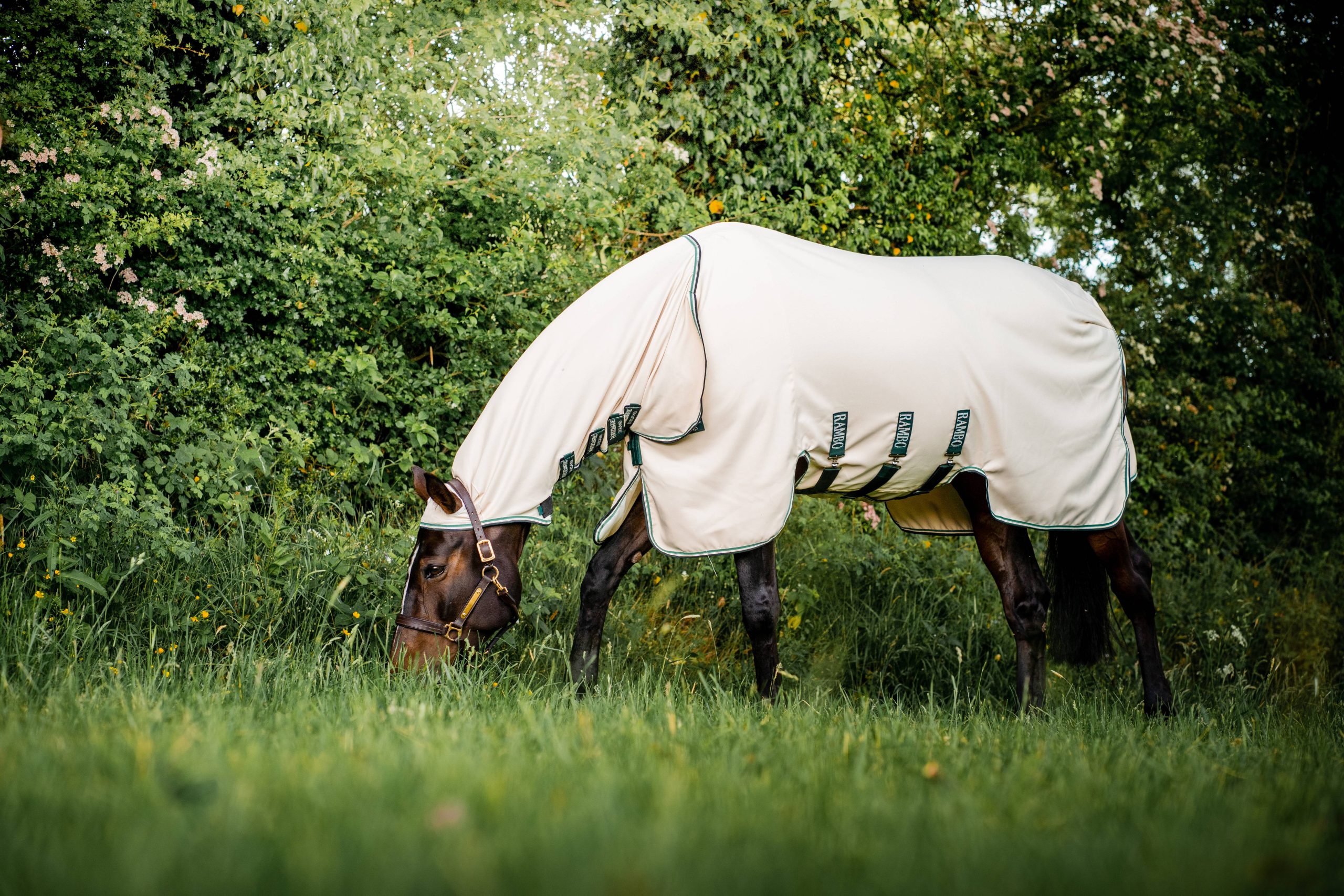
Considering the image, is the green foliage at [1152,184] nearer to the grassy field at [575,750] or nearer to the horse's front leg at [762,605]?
the grassy field at [575,750]

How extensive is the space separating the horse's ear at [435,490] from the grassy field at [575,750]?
21.4 inches

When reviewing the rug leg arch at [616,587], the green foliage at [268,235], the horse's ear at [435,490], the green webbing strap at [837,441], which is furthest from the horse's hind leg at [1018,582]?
the green foliage at [268,235]

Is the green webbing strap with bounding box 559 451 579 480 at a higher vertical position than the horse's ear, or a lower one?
higher

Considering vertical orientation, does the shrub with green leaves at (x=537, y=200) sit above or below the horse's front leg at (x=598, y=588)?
above

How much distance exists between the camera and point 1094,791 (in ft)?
6.54

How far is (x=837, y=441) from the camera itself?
3.51 metres

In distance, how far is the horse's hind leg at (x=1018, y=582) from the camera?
159 inches

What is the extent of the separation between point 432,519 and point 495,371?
2.37m

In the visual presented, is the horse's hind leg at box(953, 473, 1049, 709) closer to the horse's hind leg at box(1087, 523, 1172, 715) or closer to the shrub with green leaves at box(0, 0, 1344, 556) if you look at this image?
the horse's hind leg at box(1087, 523, 1172, 715)

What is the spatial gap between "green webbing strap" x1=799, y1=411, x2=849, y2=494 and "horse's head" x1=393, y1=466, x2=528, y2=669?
1.17m

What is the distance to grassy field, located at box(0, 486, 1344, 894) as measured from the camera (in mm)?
1370

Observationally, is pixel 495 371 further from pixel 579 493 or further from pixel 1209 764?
pixel 1209 764

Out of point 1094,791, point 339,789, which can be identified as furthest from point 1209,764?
point 339,789

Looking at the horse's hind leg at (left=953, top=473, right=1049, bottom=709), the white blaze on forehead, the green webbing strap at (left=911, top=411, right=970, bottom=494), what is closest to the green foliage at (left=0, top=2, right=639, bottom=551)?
the white blaze on forehead
